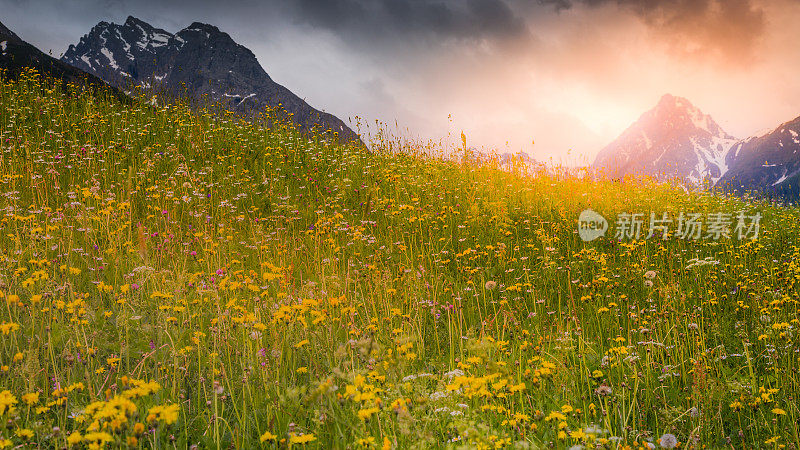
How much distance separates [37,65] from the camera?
13180 millimetres

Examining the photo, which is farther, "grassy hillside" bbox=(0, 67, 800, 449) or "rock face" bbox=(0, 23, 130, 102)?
"rock face" bbox=(0, 23, 130, 102)

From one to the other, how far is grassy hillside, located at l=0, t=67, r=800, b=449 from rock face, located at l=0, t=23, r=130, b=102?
1264 millimetres

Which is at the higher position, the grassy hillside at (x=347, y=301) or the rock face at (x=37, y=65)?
the rock face at (x=37, y=65)

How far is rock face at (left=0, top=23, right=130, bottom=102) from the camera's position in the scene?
40.3 ft

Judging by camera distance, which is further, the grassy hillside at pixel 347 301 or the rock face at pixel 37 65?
the rock face at pixel 37 65

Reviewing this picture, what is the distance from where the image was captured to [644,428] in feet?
8.90

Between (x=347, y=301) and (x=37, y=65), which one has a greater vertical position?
(x=37, y=65)

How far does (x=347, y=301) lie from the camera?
4059 mm

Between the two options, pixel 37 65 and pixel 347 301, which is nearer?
pixel 347 301

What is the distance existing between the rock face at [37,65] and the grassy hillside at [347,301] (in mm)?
1264

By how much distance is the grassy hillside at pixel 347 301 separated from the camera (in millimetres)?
2328

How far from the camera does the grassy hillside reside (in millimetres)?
2328

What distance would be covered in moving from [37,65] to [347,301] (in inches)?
559

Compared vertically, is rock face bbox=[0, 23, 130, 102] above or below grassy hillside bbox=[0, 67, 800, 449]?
above
